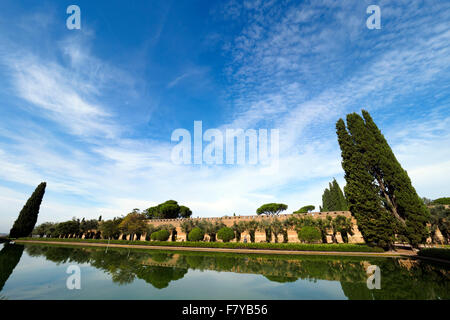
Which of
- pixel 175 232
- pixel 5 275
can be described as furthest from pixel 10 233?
pixel 5 275

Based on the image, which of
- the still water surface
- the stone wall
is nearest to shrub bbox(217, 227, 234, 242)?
the stone wall

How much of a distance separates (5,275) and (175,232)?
90.5ft

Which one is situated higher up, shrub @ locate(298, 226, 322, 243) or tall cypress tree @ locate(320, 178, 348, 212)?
tall cypress tree @ locate(320, 178, 348, 212)

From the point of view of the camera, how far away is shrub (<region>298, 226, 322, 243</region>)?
24358 mm

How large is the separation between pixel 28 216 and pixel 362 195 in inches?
2340

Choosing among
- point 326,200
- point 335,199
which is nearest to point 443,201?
point 335,199

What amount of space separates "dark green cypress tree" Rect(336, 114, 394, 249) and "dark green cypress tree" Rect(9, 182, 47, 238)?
58.0 meters

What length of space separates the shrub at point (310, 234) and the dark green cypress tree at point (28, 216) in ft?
172

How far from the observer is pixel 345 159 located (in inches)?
948

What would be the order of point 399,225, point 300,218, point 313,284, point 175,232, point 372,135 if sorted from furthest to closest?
point 175,232 < point 300,218 < point 372,135 < point 399,225 < point 313,284

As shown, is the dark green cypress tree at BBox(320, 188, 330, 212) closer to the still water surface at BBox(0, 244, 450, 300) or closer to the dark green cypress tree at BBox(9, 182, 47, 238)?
the still water surface at BBox(0, 244, 450, 300)
